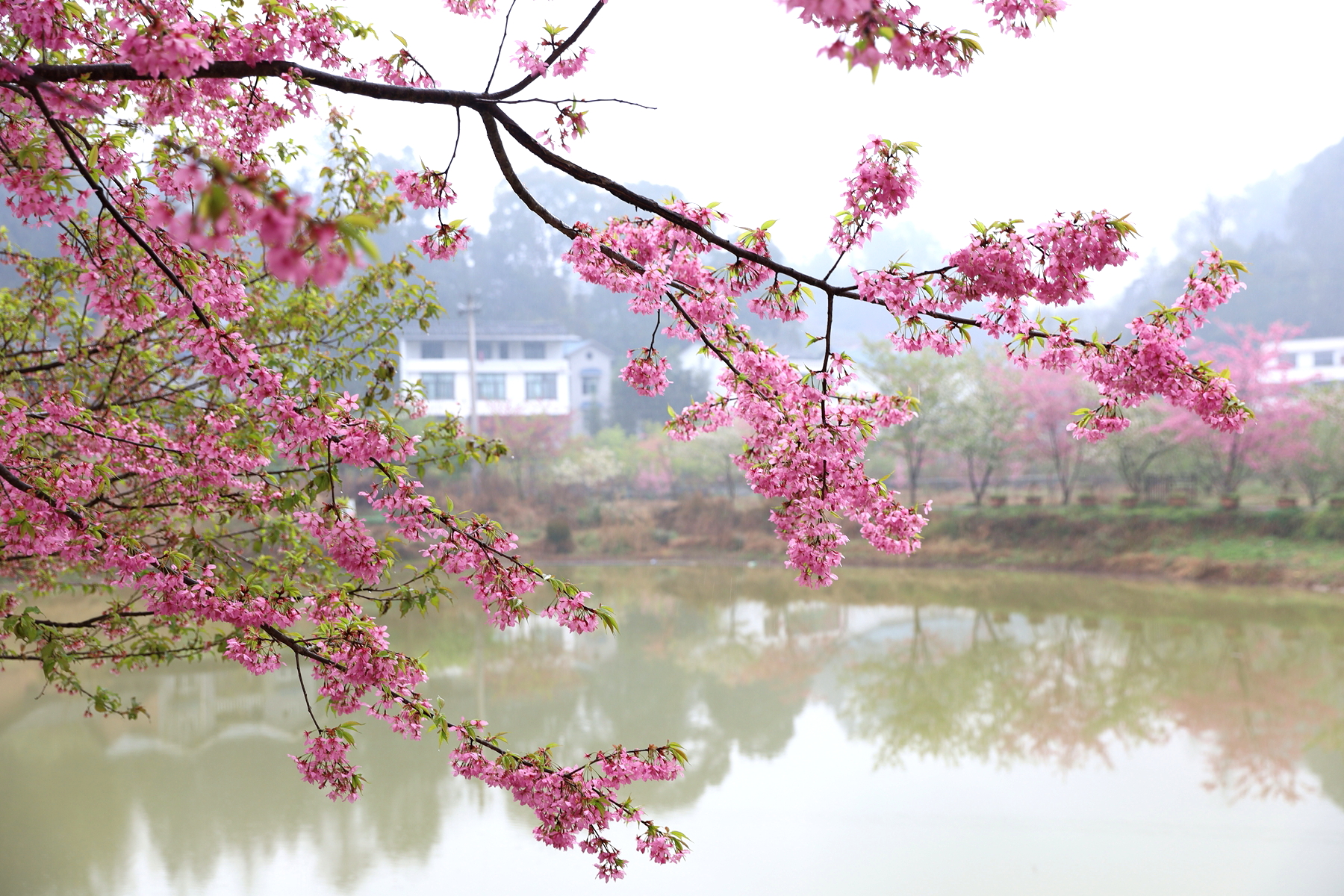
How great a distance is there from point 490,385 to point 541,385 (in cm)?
179

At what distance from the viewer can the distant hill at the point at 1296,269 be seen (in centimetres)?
3078

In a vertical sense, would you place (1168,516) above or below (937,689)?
above

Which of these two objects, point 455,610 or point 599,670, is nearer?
point 599,670

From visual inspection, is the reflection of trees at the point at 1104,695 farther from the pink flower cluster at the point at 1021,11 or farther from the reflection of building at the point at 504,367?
the reflection of building at the point at 504,367

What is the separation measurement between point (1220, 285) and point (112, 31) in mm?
3170

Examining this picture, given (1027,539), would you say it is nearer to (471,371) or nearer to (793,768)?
(793,768)

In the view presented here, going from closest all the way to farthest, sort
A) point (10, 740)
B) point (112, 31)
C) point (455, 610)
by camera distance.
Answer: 1. point (112, 31)
2. point (10, 740)
3. point (455, 610)

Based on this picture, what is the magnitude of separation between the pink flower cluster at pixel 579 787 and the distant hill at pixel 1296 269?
31.2 metres

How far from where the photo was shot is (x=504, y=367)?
30.6 m

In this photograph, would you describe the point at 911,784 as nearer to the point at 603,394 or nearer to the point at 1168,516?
the point at 1168,516

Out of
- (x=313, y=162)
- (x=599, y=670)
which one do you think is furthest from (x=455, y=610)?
(x=313, y=162)

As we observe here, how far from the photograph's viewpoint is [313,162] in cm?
5222

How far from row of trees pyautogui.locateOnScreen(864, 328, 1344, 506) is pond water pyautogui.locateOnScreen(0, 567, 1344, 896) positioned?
19.3 feet

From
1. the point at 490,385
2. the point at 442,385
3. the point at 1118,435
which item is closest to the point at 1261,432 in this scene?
the point at 1118,435
